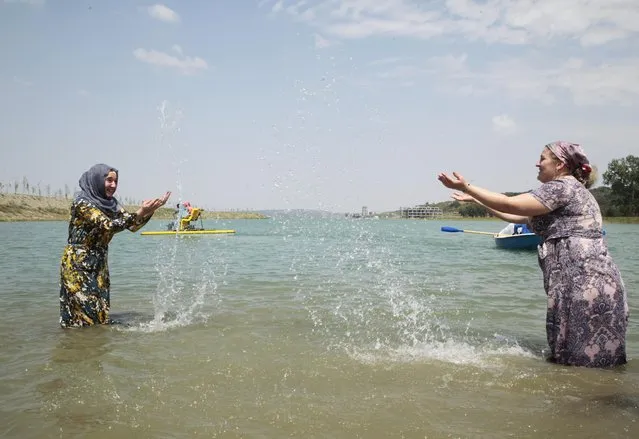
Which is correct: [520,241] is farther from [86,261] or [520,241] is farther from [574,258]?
[86,261]

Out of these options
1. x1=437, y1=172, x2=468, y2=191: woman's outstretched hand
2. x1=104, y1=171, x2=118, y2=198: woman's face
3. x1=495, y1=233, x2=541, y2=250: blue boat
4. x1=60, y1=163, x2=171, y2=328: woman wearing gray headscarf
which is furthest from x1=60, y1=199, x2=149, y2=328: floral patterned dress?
x1=495, y1=233, x2=541, y2=250: blue boat

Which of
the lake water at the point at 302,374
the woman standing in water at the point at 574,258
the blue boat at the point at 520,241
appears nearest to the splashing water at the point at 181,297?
the lake water at the point at 302,374

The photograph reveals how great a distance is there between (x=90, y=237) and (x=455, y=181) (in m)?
4.07

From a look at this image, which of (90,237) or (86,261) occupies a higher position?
(90,237)

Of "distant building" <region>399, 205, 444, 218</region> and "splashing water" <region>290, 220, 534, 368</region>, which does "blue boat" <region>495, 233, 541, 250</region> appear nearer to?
"splashing water" <region>290, 220, 534, 368</region>

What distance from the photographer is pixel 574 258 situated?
4.05 metres

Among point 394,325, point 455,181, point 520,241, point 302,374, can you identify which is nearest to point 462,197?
point 455,181

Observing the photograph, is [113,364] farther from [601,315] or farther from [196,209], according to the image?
[196,209]

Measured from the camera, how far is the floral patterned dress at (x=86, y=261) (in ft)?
17.8

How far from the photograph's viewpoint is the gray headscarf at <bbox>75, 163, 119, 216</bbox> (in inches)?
216

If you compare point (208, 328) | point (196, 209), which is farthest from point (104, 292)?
point (196, 209)

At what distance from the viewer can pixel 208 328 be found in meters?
6.41

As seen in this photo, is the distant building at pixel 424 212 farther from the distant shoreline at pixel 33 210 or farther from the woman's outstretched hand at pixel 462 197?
the woman's outstretched hand at pixel 462 197

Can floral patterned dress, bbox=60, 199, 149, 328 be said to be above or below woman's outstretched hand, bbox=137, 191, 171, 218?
below
